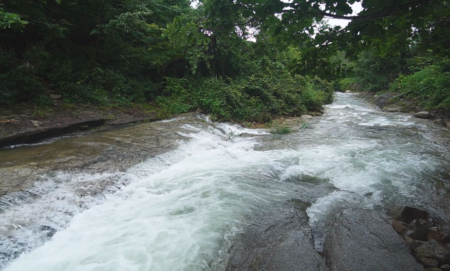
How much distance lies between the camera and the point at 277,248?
3.02 meters

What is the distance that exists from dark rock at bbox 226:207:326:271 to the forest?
6.60 ft

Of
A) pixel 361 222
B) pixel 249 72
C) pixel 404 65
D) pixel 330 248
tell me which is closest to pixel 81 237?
pixel 330 248

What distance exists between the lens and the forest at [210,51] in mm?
2367

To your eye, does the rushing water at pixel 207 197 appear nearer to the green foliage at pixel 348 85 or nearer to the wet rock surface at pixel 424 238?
the wet rock surface at pixel 424 238

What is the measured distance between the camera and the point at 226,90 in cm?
1191

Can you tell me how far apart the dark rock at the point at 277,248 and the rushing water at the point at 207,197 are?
0.17 meters

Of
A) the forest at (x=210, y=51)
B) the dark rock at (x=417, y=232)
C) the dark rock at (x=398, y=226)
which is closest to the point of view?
the forest at (x=210, y=51)

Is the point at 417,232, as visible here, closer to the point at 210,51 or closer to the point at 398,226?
the point at 398,226

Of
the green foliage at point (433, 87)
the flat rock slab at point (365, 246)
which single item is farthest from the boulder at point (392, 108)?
the flat rock slab at point (365, 246)

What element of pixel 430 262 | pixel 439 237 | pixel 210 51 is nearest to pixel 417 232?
pixel 439 237

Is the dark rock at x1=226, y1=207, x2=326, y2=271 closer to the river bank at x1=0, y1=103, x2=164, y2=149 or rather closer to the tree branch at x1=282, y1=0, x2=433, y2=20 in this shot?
the tree branch at x1=282, y1=0, x2=433, y2=20

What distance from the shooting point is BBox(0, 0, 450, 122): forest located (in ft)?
7.77

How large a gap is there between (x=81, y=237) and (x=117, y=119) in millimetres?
6332

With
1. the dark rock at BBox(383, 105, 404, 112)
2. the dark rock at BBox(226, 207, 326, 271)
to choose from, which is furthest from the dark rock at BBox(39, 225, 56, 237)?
the dark rock at BBox(383, 105, 404, 112)
